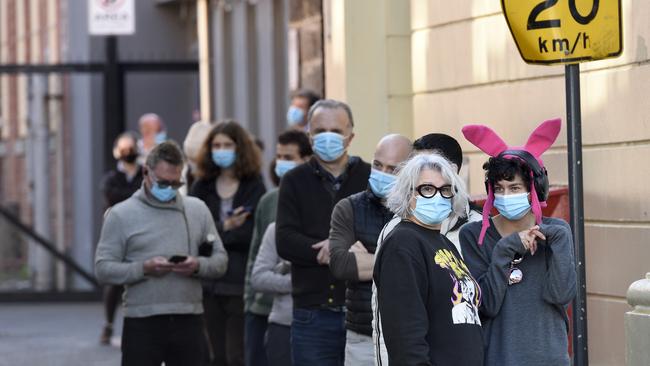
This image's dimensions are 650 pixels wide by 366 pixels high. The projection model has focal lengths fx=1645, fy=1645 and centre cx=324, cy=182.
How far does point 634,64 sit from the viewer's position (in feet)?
28.8

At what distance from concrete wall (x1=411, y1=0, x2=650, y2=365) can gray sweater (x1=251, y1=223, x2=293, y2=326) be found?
1607 millimetres

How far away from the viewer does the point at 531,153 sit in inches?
266

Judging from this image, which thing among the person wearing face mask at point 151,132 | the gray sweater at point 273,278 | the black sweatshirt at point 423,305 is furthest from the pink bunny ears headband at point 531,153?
the person wearing face mask at point 151,132

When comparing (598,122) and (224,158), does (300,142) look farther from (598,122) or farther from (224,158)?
(598,122)

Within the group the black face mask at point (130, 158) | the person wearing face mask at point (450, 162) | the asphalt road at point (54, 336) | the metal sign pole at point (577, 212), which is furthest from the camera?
the black face mask at point (130, 158)

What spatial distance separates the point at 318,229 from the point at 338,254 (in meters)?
0.92

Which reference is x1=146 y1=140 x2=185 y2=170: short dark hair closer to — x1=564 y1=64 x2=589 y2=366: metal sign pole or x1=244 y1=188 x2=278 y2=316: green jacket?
x1=244 y1=188 x2=278 y2=316: green jacket

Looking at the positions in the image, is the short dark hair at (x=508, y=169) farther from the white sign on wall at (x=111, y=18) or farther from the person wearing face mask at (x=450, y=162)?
the white sign on wall at (x=111, y=18)

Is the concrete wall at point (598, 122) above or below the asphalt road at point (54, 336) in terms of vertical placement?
above

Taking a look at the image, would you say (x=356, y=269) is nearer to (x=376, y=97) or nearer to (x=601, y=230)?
(x=601, y=230)

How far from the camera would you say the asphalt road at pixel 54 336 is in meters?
14.4

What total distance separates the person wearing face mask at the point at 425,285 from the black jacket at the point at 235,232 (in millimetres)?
4623

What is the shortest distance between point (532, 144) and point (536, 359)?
102cm

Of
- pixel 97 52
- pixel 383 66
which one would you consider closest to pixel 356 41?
pixel 383 66
